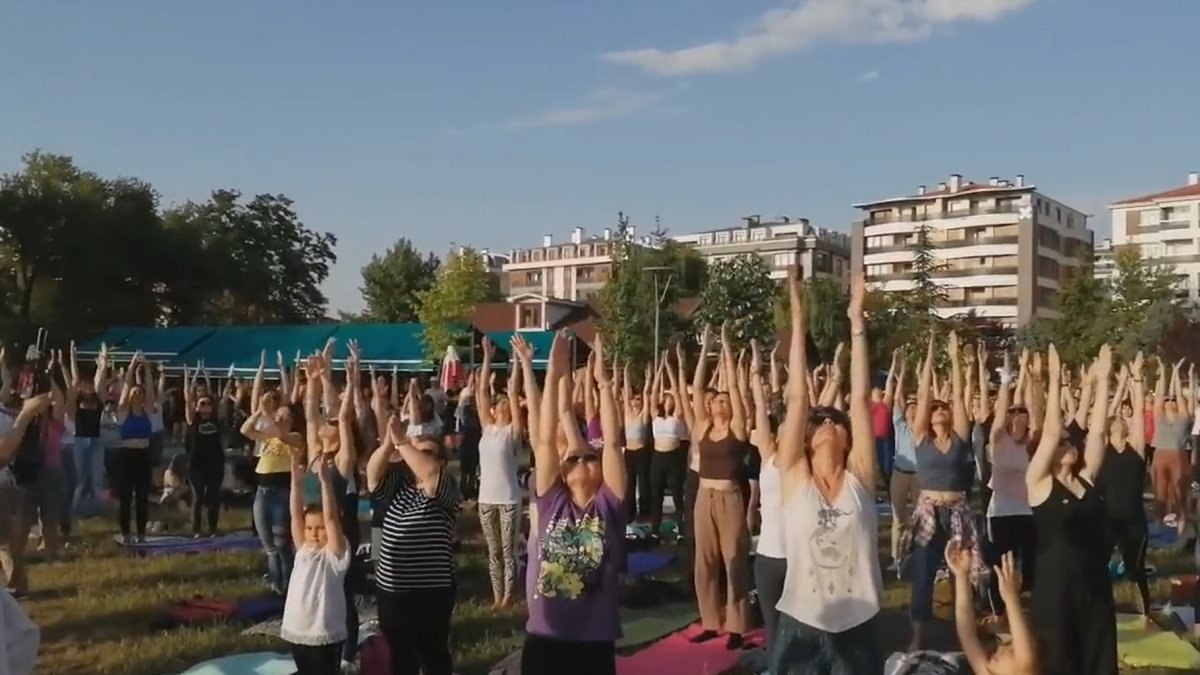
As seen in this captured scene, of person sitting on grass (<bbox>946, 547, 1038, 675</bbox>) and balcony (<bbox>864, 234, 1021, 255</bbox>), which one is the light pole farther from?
balcony (<bbox>864, 234, 1021, 255</bbox>)

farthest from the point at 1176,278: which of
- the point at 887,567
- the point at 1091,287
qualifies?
the point at 887,567

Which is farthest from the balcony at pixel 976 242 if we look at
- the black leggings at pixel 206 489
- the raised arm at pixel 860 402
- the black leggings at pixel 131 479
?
the raised arm at pixel 860 402

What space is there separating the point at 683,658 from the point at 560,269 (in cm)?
13308

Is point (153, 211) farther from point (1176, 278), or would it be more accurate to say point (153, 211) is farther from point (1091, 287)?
point (1176, 278)

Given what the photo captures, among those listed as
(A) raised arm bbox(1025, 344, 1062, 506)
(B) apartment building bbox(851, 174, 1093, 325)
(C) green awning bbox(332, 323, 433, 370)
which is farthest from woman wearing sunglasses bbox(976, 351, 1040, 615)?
(B) apartment building bbox(851, 174, 1093, 325)

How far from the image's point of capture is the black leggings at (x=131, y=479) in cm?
1261

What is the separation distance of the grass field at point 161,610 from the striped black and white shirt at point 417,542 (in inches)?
73.5

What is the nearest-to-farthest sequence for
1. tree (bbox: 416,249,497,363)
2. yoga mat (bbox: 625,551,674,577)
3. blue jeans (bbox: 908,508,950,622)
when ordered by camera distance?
1. blue jeans (bbox: 908,508,950,622)
2. yoga mat (bbox: 625,551,674,577)
3. tree (bbox: 416,249,497,363)

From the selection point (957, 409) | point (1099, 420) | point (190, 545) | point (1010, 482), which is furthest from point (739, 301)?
point (1099, 420)

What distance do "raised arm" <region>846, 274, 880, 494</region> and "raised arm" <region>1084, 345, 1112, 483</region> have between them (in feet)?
5.63

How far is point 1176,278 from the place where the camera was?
2162 inches

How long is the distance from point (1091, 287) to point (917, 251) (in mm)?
19590

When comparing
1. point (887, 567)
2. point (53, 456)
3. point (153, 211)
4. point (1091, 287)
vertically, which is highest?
point (153, 211)

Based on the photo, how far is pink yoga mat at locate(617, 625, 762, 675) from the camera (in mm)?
8055
